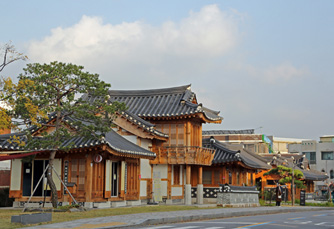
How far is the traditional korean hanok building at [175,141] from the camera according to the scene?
36.4 metres

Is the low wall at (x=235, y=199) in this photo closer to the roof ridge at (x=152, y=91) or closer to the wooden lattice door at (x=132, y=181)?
the wooden lattice door at (x=132, y=181)

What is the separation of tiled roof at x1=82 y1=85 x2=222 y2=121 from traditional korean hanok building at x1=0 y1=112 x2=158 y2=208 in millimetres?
6830

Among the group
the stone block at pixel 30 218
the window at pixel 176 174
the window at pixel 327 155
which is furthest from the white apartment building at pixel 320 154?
the stone block at pixel 30 218

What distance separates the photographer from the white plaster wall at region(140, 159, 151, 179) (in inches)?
1403

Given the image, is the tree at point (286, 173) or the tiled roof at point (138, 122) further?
the tree at point (286, 173)

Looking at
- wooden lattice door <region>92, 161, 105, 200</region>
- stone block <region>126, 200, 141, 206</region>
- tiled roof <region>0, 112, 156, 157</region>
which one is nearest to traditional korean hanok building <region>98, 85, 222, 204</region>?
stone block <region>126, 200, 141, 206</region>

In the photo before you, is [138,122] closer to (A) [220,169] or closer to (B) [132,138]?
(B) [132,138]

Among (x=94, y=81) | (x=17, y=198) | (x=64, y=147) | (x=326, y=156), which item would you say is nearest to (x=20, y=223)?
(x=64, y=147)

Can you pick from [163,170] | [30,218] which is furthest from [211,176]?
[30,218]

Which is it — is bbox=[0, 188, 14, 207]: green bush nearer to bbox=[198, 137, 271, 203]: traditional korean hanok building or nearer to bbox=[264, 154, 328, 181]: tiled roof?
bbox=[198, 137, 271, 203]: traditional korean hanok building

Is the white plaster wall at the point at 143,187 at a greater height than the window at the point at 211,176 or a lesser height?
lesser

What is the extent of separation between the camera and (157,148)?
36.7m

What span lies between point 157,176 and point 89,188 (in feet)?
33.1

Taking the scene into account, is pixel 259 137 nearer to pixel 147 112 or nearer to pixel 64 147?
pixel 147 112
